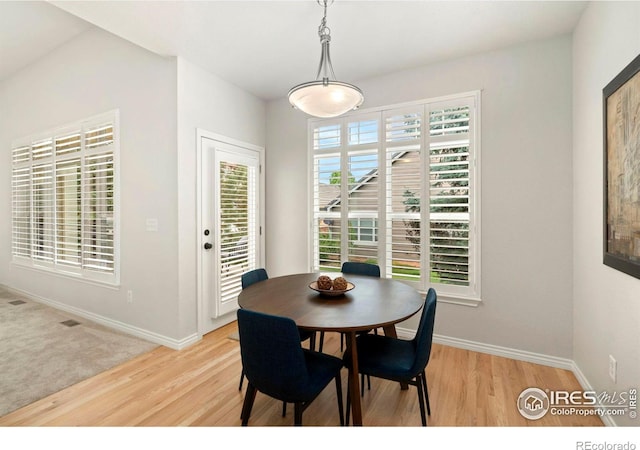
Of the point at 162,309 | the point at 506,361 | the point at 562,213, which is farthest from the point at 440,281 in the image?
the point at 162,309

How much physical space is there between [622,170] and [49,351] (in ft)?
14.6

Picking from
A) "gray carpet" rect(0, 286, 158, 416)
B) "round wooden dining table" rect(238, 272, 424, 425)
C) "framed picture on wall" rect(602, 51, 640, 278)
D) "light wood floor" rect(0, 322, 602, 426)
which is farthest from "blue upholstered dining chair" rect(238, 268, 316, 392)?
"framed picture on wall" rect(602, 51, 640, 278)

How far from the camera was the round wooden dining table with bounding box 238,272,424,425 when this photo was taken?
1.62 m

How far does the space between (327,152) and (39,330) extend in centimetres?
362

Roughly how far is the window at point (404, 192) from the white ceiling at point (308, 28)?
487 millimetres

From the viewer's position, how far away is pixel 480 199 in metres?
2.85

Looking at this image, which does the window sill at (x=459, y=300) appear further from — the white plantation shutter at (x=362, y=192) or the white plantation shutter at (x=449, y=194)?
the white plantation shutter at (x=362, y=192)

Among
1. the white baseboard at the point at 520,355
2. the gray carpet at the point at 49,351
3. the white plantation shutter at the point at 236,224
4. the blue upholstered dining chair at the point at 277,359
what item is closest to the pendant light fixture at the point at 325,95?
the blue upholstered dining chair at the point at 277,359

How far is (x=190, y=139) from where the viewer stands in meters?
3.03

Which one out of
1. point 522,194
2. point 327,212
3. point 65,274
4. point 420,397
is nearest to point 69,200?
point 65,274

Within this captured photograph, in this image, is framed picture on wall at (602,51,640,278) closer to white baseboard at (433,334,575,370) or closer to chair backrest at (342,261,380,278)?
white baseboard at (433,334,575,370)

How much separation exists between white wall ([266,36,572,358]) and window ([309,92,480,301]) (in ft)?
0.43

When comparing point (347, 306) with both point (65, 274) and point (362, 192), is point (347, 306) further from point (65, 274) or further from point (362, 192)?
point (65, 274)

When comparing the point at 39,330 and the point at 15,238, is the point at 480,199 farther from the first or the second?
the point at 15,238
